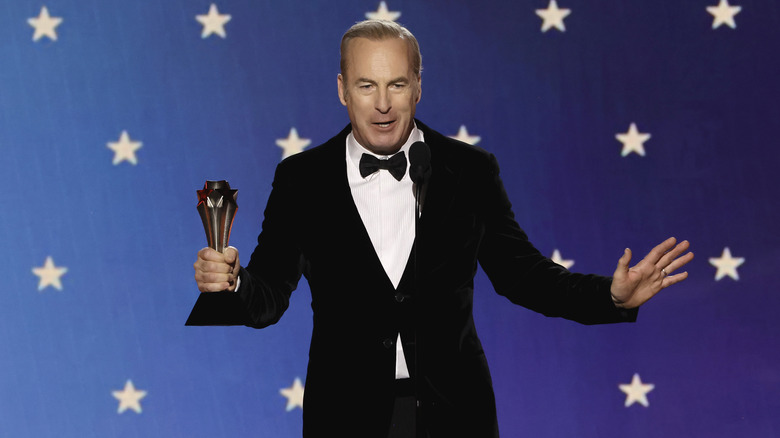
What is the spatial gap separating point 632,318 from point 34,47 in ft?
6.63

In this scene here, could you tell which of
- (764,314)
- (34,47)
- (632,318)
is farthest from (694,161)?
(34,47)

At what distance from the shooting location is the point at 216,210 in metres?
1.56

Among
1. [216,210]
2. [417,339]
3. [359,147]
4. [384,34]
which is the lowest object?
[417,339]

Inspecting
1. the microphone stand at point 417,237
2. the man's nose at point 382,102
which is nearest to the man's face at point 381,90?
the man's nose at point 382,102

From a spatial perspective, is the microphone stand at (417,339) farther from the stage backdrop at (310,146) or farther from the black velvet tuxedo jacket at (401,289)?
the stage backdrop at (310,146)

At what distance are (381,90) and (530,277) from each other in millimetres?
529

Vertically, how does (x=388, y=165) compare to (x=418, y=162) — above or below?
above

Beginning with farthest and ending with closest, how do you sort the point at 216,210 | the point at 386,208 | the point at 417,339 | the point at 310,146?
the point at 310,146 < the point at 386,208 < the point at 417,339 < the point at 216,210

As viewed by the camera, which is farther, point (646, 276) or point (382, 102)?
point (382, 102)

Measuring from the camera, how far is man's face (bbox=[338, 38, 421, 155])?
1877mm

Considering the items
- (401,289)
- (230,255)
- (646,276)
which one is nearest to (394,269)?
(401,289)

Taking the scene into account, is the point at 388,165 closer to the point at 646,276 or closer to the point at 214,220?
the point at 214,220

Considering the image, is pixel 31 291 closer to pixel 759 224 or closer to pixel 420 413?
pixel 420 413

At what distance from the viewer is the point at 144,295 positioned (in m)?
2.73
